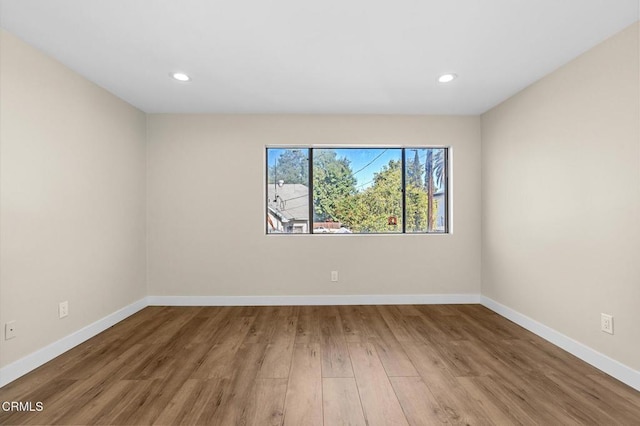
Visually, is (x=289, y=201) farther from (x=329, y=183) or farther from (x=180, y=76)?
(x=180, y=76)

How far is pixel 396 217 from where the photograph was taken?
13.0ft

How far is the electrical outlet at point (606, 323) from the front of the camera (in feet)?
7.16

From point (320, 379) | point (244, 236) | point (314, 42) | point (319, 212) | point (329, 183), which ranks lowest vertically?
point (320, 379)

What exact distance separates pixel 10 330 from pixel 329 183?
10.4ft

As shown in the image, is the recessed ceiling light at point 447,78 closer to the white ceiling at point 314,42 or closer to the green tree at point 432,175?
the white ceiling at point 314,42

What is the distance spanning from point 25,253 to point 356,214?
3172mm

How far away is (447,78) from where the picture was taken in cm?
279

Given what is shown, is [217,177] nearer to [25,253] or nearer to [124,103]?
[124,103]

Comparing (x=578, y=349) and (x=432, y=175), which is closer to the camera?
(x=578, y=349)

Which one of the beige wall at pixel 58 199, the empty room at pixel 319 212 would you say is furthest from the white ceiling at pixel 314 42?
the beige wall at pixel 58 199

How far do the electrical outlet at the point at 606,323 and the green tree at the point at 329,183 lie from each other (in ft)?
8.59

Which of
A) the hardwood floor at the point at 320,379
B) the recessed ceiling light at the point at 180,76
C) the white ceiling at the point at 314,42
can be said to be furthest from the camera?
the recessed ceiling light at the point at 180,76

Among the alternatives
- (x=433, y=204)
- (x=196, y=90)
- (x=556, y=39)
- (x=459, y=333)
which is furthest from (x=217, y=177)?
(x=556, y=39)

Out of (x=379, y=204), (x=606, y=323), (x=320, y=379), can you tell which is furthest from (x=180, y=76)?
(x=606, y=323)
